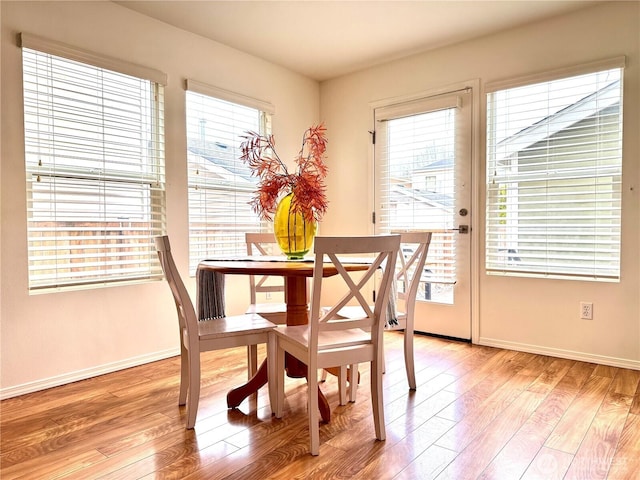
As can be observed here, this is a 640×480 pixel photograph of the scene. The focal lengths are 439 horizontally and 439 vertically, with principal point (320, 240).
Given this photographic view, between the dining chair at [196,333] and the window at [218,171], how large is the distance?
4.28 feet

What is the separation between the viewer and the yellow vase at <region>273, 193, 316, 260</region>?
232 centimetres

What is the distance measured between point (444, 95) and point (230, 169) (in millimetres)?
1834

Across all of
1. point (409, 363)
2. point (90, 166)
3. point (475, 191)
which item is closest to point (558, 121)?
point (475, 191)

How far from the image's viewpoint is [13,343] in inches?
97.0

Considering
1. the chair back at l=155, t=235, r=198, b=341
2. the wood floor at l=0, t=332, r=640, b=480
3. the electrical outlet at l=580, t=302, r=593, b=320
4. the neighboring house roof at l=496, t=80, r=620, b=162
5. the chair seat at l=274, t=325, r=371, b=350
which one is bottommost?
the wood floor at l=0, t=332, r=640, b=480

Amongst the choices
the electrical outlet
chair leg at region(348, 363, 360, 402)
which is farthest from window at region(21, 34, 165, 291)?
the electrical outlet

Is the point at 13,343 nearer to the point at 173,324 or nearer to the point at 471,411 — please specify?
the point at 173,324

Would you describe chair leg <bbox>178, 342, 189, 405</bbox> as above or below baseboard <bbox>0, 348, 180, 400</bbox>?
above

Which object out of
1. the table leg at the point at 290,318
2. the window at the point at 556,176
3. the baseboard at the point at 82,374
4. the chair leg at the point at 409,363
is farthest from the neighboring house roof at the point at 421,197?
the baseboard at the point at 82,374

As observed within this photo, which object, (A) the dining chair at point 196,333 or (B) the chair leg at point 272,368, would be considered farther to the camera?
(B) the chair leg at point 272,368

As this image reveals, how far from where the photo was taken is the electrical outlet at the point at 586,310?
2961 millimetres

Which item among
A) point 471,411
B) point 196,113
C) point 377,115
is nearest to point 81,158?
point 196,113

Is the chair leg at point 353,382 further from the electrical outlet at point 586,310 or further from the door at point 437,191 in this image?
the electrical outlet at point 586,310

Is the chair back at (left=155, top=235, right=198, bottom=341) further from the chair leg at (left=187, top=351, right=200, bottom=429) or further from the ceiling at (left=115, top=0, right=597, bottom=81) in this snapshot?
the ceiling at (left=115, top=0, right=597, bottom=81)
